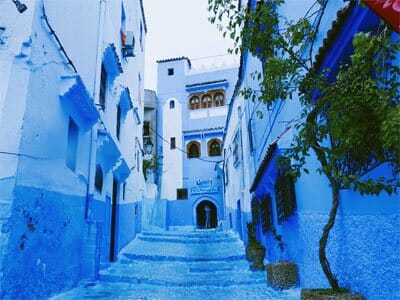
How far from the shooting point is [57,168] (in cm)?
577

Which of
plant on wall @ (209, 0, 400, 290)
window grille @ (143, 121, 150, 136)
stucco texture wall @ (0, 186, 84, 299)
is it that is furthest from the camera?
window grille @ (143, 121, 150, 136)

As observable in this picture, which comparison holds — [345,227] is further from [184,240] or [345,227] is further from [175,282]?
[184,240]

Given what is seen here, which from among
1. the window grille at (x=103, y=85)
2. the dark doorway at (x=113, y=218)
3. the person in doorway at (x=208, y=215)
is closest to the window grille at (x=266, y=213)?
the dark doorway at (x=113, y=218)

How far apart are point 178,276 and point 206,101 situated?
704 inches

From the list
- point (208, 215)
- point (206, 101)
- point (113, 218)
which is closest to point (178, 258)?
point (113, 218)

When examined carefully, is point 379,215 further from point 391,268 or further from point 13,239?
point 13,239

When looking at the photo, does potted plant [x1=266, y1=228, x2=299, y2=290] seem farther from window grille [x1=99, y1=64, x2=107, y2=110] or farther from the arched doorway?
the arched doorway

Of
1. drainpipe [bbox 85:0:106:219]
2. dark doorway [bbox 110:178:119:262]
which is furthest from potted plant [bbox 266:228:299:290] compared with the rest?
dark doorway [bbox 110:178:119:262]

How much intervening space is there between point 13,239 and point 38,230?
78 cm

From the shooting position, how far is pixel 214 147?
23297 millimetres

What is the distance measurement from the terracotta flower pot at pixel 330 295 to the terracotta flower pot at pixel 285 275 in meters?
2.39

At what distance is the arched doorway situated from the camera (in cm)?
2288

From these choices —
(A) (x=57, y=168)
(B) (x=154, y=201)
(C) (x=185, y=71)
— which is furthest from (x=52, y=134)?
(C) (x=185, y=71)

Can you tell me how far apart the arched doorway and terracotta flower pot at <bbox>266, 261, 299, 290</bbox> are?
16851 millimetres
